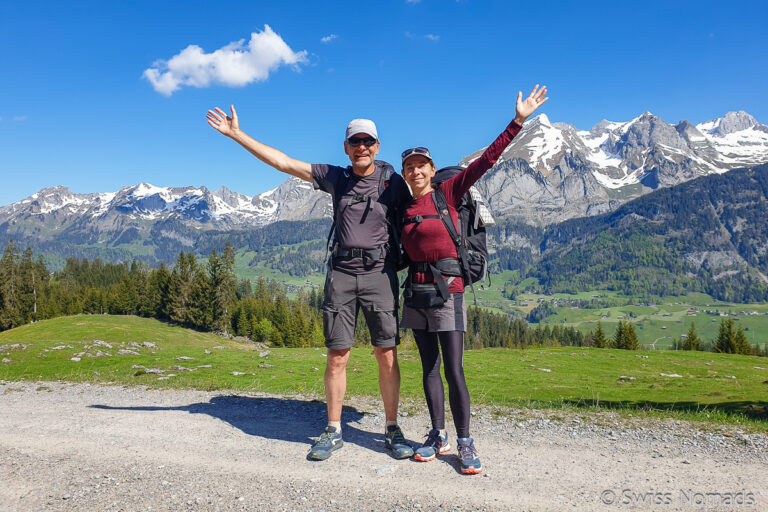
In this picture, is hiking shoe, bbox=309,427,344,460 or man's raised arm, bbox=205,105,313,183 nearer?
hiking shoe, bbox=309,427,344,460

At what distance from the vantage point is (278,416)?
903 cm

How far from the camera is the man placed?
6.95 meters

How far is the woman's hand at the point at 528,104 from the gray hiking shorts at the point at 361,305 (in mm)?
3085

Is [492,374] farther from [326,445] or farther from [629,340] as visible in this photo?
[629,340]

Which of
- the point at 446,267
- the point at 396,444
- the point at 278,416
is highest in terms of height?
the point at 446,267

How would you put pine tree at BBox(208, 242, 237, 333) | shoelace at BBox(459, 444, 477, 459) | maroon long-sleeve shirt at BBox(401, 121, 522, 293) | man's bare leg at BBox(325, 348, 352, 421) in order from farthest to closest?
pine tree at BBox(208, 242, 237, 333)
man's bare leg at BBox(325, 348, 352, 421)
maroon long-sleeve shirt at BBox(401, 121, 522, 293)
shoelace at BBox(459, 444, 477, 459)

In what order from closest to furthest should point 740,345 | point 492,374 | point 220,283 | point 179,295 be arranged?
point 492,374 → point 740,345 → point 220,283 → point 179,295

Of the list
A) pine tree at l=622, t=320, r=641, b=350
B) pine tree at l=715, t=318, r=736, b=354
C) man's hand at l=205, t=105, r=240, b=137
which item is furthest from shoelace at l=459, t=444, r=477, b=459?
pine tree at l=715, t=318, r=736, b=354

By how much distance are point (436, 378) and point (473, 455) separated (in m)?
1.30

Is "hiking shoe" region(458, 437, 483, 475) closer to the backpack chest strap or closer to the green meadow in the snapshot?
the backpack chest strap

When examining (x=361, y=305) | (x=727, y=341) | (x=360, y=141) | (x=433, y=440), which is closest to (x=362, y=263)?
(x=361, y=305)

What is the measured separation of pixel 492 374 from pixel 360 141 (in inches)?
1113

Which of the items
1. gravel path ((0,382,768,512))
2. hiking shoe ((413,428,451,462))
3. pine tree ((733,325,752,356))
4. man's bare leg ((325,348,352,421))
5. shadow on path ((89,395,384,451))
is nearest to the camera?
gravel path ((0,382,768,512))

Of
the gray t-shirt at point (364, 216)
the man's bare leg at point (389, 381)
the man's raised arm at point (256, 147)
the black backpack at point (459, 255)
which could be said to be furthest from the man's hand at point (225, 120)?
the man's bare leg at point (389, 381)
